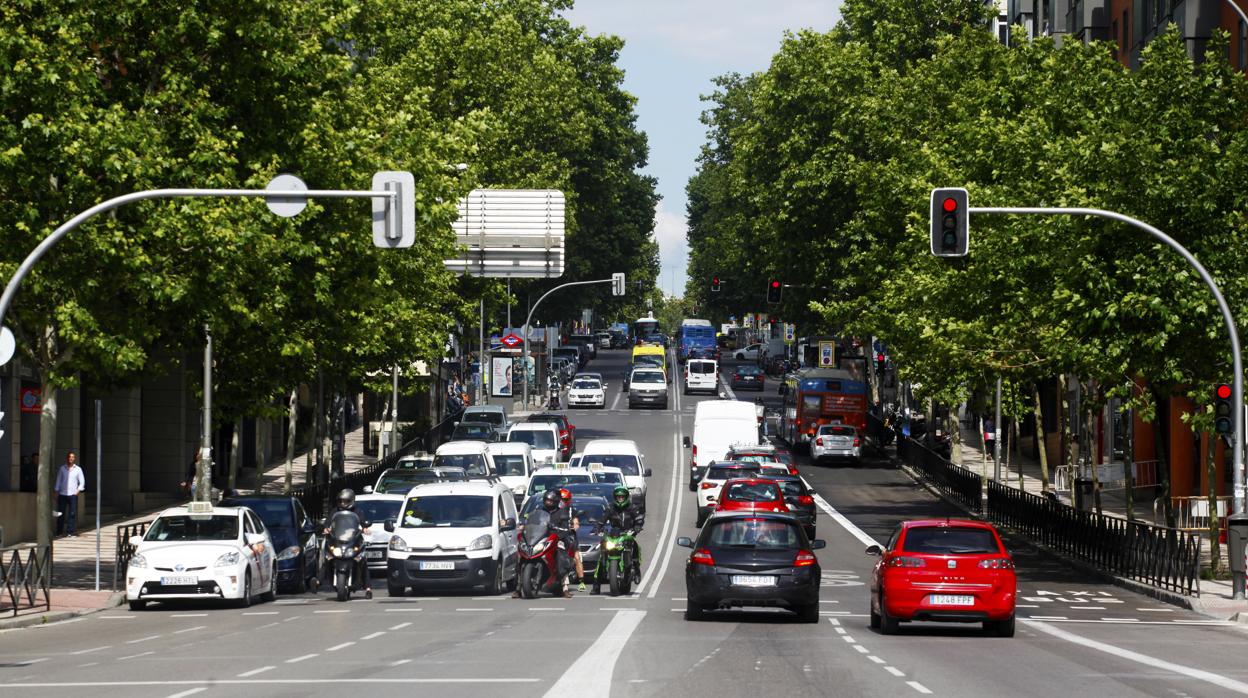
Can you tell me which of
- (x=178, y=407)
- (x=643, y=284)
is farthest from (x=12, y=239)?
(x=643, y=284)

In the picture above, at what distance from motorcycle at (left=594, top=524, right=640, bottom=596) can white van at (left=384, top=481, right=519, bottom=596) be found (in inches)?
58.7

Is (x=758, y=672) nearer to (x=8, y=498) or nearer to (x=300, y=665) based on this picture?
(x=300, y=665)

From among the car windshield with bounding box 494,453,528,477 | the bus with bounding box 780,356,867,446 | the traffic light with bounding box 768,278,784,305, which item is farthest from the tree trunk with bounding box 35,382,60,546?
the bus with bounding box 780,356,867,446

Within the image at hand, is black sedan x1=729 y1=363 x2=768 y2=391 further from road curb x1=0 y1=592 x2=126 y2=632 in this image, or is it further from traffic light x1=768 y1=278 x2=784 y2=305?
road curb x1=0 y1=592 x2=126 y2=632

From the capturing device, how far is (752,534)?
960 inches

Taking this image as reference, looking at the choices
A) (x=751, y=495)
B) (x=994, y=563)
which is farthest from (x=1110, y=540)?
(x=994, y=563)

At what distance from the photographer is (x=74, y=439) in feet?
149

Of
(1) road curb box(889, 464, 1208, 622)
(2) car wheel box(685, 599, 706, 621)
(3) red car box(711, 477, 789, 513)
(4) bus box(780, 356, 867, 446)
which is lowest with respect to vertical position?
(1) road curb box(889, 464, 1208, 622)

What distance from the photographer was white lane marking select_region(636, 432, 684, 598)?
34.2 meters

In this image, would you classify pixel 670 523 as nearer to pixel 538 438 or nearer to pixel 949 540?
pixel 538 438

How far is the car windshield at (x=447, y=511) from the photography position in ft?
101

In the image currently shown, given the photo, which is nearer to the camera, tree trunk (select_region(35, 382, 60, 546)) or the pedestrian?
tree trunk (select_region(35, 382, 60, 546))

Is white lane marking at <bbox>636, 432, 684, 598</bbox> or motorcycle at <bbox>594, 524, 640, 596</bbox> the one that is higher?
motorcycle at <bbox>594, 524, 640, 596</bbox>

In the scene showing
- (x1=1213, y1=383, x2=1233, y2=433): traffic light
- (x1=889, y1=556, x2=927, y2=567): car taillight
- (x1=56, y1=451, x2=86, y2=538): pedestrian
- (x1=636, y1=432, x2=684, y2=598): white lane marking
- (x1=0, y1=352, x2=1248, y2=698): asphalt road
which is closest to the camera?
(x1=0, y1=352, x2=1248, y2=698): asphalt road
